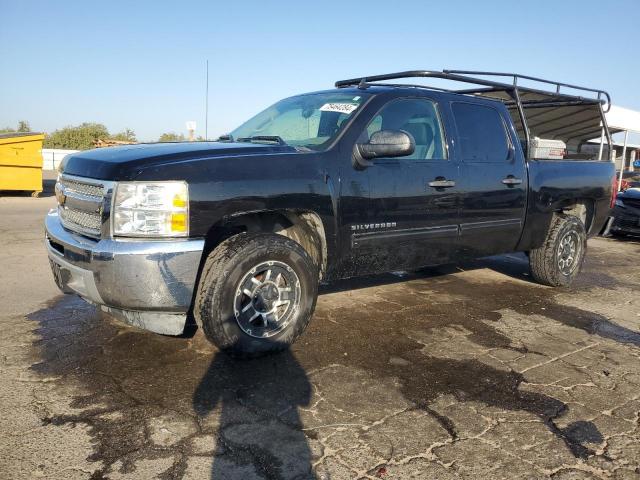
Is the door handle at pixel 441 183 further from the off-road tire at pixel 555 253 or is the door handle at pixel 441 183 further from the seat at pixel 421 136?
the off-road tire at pixel 555 253

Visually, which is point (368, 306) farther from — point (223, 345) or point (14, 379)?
point (14, 379)

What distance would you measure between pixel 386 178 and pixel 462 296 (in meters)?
1.96

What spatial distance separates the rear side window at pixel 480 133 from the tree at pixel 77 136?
42.4 meters

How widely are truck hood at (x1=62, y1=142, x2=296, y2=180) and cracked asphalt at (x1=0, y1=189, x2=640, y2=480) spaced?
120 centimetres

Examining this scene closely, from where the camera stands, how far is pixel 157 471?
2.19 metres

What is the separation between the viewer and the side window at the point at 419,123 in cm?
414

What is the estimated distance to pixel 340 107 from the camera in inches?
160

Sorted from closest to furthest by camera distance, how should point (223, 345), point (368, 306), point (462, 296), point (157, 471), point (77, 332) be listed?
point (157, 471) < point (223, 345) < point (77, 332) < point (368, 306) < point (462, 296)

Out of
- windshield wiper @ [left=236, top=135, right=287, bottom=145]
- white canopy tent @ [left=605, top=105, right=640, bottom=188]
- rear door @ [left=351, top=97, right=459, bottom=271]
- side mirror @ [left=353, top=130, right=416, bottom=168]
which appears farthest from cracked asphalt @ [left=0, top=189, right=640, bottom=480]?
white canopy tent @ [left=605, top=105, right=640, bottom=188]

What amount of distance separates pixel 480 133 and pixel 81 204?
337cm

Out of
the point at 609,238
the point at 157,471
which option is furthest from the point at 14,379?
the point at 609,238

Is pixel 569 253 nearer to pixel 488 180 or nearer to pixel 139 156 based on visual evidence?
pixel 488 180

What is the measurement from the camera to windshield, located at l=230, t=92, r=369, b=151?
154 inches

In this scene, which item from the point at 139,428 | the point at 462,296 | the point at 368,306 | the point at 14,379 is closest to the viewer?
the point at 139,428
